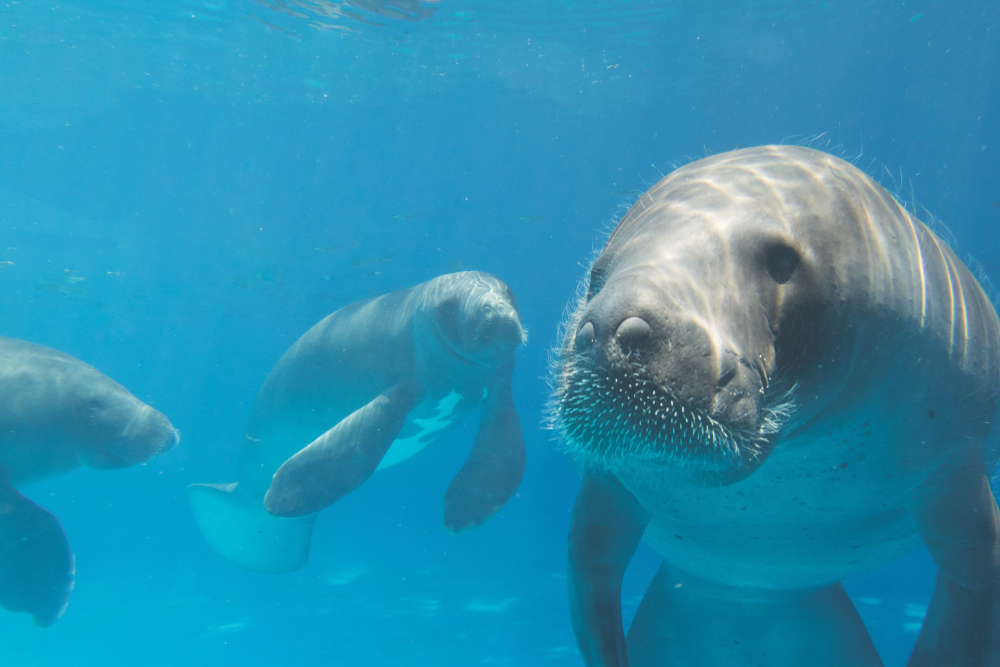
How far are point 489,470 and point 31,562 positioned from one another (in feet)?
17.0

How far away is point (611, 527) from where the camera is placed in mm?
2906

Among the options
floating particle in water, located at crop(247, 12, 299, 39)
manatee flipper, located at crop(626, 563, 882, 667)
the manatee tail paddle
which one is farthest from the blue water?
manatee flipper, located at crop(626, 563, 882, 667)

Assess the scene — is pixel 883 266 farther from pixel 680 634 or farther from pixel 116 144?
pixel 116 144

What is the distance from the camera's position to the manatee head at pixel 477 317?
6605 mm

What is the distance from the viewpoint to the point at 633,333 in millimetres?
1343

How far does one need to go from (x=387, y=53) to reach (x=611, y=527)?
55.8ft

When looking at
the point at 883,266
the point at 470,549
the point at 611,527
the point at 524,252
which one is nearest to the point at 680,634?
the point at 611,527

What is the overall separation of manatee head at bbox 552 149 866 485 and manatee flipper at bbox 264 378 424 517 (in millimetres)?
5103

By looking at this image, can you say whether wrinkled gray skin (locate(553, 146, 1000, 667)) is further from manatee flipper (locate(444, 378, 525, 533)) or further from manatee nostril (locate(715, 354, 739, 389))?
manatee flipper (locate(444, 378, 525, 533))

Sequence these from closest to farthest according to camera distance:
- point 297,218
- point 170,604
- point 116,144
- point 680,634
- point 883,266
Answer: point 883,266
point 680,634
point 170,604
point 116,144
point 297,218

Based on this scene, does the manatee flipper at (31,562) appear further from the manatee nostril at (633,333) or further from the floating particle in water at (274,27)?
the floating particle in water at (274,27)

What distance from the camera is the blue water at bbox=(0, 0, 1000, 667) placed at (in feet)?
47.3

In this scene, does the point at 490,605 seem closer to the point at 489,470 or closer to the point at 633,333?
the point at 489,470

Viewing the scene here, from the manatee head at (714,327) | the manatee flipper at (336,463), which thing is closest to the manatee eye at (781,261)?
the manatee head at (714,327)
